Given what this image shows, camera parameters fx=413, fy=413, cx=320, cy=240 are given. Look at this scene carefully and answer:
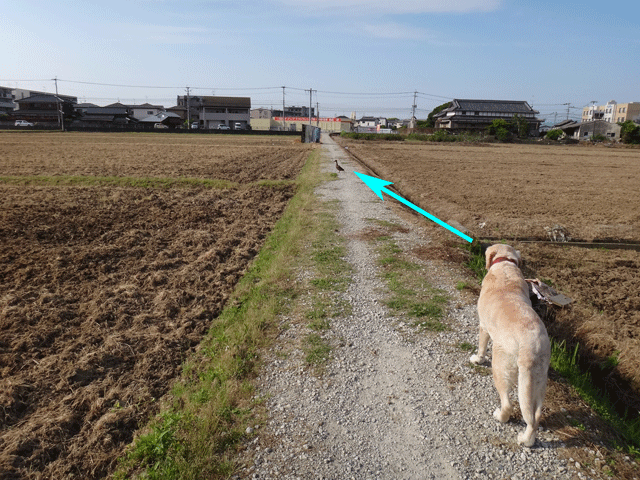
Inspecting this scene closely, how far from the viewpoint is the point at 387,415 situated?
3.43 metres

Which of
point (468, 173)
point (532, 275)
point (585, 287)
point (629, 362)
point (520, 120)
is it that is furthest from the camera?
point (520, 120)

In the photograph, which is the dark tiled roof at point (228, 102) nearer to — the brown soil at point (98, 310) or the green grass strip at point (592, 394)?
the brown soil at point (98, 310)

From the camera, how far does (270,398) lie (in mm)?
3633

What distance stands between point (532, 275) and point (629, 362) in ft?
9.66

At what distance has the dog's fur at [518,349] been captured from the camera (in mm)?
2922

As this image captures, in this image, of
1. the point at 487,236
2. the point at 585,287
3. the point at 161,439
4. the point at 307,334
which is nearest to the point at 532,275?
the point at 585,287

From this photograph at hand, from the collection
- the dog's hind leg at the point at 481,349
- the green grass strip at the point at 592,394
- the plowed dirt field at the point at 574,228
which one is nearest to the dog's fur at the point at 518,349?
the dog's hind leg at the point at 481,349

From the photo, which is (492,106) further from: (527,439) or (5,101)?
(5,101)

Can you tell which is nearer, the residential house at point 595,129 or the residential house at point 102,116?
the residential house at point 595,129

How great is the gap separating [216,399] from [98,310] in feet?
9.06

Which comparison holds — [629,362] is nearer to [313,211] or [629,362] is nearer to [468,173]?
[313,211]

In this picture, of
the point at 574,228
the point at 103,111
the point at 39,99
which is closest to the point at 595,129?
the point at 574,228

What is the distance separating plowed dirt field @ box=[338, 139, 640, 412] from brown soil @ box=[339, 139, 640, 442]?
1 centimetres

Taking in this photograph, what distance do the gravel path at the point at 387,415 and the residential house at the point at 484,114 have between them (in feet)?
234
